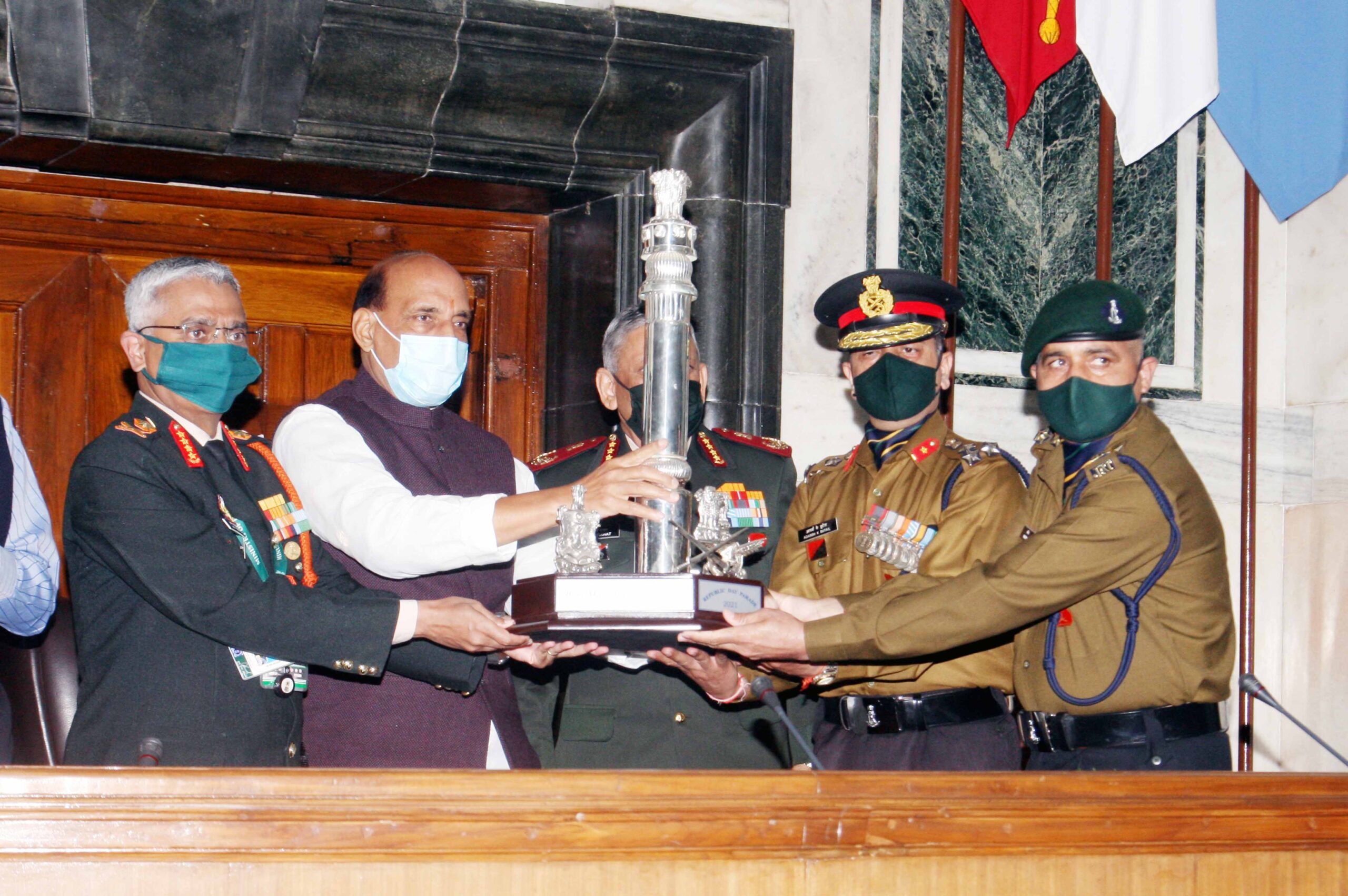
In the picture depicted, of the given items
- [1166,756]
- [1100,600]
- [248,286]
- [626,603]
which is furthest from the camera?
[248,286]

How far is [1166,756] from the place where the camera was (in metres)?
2.93

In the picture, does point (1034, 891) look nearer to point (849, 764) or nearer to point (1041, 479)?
point (849, 764)

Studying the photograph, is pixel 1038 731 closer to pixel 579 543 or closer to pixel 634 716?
pixel 634 716

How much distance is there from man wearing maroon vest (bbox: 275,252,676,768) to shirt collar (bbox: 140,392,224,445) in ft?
0.49

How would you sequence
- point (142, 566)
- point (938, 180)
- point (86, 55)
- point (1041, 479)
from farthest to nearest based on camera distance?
point (938, 180)
point (86, 55)
point (1041, 479)
point (142, 566)

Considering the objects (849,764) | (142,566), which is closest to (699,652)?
(849,764)

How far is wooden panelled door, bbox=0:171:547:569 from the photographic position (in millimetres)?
3838

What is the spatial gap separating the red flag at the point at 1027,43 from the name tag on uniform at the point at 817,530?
69.6 inches

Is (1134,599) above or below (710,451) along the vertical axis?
below

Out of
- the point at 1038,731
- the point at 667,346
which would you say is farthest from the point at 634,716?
the point at 667,346

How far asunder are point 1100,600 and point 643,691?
101 cm

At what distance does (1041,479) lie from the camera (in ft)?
10.5

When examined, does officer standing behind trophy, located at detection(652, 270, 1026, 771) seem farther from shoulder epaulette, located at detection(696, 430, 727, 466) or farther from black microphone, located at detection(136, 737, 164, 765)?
black microphone, located at detection(136, 737, 164, 765)

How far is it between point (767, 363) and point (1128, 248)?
127 centimetres
